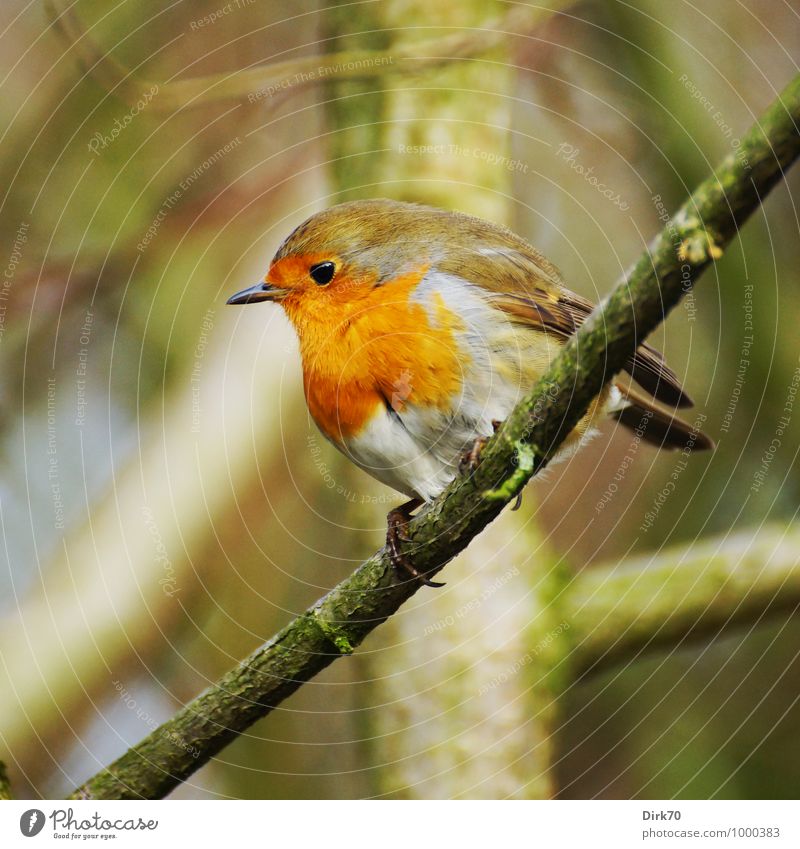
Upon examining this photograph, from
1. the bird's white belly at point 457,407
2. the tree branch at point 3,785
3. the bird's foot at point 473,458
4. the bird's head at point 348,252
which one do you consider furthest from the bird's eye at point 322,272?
the tree branch at point 3,785

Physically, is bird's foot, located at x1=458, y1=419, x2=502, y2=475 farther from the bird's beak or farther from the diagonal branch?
the bird's beak

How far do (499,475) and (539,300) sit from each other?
0.58 metres

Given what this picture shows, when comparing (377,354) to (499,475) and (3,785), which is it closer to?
(499,475)

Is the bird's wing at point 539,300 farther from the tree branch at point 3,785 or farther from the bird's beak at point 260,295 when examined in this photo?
the tree branch at point 3,785

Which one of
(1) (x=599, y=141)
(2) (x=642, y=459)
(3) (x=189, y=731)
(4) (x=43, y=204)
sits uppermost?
(4) (x=43, y=204)

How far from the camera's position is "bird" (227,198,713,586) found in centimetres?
138

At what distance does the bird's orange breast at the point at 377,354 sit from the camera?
1376 millimetres

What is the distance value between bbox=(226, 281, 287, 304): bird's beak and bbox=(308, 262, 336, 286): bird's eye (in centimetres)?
6

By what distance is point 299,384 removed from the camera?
5.91ft

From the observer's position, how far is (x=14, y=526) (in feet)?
5.53
